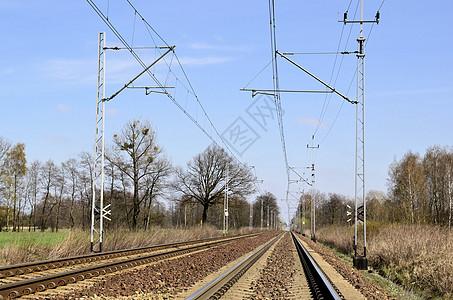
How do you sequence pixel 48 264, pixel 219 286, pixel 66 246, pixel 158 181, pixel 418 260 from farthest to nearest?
pixel 158 181 → pixel 66 246 → pixel 418 260 → pixel 48 264 → pixel 219 286

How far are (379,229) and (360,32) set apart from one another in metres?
14.3

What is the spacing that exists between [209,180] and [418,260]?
155 ft

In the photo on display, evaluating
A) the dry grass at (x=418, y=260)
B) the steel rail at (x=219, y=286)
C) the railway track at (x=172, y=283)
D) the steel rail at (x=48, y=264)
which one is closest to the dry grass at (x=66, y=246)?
the steel rail at (x=48, y=264)

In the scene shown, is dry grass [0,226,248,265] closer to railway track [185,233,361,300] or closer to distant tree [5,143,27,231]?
railway track [185,233,361,300]

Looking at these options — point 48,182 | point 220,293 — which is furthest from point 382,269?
→ point 48,182

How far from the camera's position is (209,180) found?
64562 mm

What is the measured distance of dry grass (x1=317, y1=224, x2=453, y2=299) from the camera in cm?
1476

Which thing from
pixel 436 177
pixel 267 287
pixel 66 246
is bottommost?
pixel 267 287

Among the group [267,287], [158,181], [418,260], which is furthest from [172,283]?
[158,181]

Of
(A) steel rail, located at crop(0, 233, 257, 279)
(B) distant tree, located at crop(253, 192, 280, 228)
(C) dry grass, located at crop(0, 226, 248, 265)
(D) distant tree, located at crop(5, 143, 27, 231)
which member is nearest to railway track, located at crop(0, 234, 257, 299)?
(A) steel rail, located at crop(0, 233, 257, 279)

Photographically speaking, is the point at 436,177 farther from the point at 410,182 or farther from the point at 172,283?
the point at 172,283

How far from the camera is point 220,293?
35.8 feet

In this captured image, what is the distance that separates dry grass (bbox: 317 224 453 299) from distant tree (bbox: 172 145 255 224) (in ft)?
133

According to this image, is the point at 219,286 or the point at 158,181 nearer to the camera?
the point at 219,286
